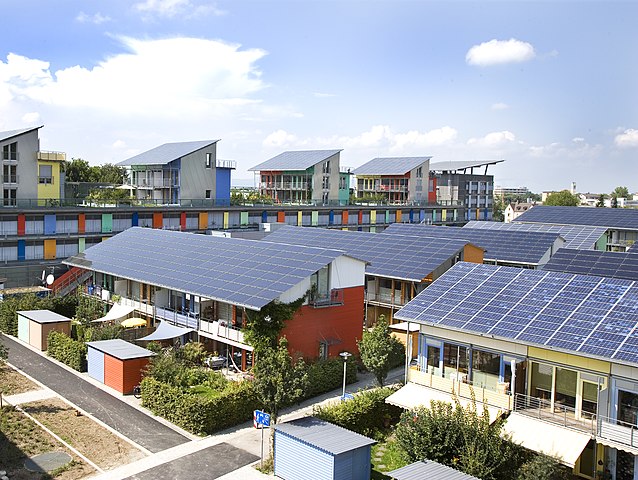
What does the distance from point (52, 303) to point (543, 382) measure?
1324 inches

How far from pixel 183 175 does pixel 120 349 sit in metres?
42.1

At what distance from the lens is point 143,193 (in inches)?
2982

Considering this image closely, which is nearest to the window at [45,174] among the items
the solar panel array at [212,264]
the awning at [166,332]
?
the solar panel array at [212,264]

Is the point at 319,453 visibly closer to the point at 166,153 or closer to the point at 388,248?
the point at 388,248

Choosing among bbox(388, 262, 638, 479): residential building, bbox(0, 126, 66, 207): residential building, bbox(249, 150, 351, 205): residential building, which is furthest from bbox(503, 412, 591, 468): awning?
bbox(249, 150, 351, 205): residential building

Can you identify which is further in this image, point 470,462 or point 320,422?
point 320,422

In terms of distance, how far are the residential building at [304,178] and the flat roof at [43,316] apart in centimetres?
4864

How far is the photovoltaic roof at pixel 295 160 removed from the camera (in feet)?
298

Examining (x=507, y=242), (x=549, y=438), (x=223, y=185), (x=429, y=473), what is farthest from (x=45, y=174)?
(x=549, y=438)

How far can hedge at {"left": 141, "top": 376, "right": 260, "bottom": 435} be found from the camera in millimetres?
26375

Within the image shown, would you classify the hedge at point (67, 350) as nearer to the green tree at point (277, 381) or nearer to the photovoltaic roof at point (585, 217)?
the green tree at point (277, 381)

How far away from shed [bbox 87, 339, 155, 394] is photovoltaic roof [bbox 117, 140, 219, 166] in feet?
136

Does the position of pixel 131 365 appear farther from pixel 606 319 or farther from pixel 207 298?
pixel 606 319

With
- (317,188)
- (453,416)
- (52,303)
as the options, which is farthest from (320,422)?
(317,188)
